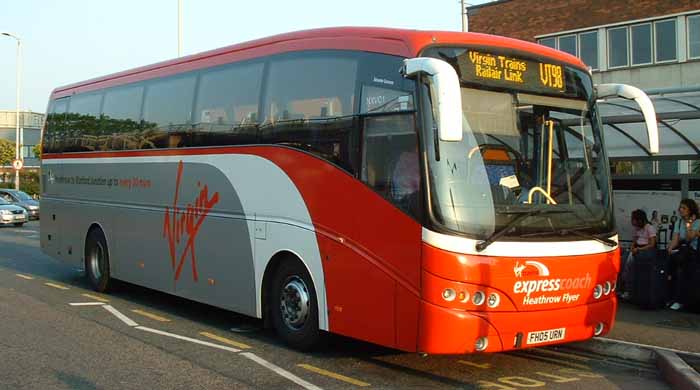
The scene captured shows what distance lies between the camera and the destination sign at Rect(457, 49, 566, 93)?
738cm

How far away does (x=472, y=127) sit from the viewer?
718 centimetres

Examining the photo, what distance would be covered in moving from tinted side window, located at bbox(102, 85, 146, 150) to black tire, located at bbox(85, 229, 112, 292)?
159 centimetres

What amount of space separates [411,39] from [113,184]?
282 inches

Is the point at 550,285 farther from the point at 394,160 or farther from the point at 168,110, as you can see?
the point at 168,110

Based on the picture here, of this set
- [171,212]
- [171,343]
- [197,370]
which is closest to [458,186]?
[197,370]

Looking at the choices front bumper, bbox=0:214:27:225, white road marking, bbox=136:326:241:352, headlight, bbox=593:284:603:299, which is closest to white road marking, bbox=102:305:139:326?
white road marking, bbox=136:326:241:352

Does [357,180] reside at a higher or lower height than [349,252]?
higher

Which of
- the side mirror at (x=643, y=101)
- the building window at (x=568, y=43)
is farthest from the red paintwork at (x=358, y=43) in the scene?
the building window at (x=568, y=43)

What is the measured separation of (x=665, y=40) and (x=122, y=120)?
23.4 m

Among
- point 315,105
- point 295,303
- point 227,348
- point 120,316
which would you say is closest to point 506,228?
point 315,105

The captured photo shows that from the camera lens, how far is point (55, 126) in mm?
15180

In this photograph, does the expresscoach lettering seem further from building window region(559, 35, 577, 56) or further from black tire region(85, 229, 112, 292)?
building window region(559, 35, 577, 56)

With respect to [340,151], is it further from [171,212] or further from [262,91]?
[171,212]
